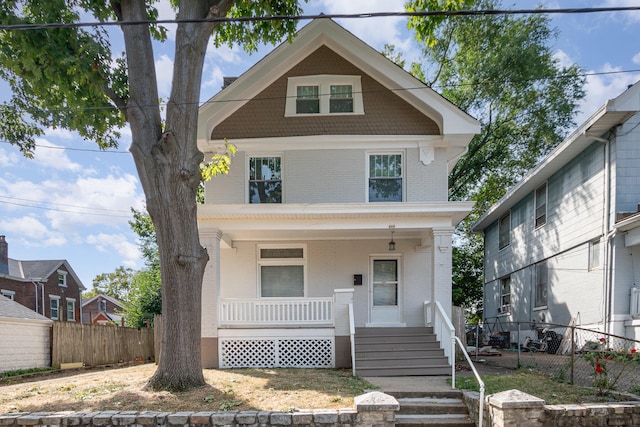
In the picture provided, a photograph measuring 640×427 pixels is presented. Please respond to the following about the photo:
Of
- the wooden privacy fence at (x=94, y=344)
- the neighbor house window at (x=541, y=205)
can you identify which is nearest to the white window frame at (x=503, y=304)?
the neighbor house window at (x=541, y=205)

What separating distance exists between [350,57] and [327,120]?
1.81m

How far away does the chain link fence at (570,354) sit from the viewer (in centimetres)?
632

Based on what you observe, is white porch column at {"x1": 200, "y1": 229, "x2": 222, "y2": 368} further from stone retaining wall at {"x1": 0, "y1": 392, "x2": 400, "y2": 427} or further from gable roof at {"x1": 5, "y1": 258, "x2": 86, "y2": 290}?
gable roof at {"x1": 5, "y1": 258, "x2": 86, "y2": 290}

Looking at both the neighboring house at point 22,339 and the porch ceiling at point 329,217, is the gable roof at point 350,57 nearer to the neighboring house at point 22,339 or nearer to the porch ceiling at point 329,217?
the porch ceiling at point 329,217

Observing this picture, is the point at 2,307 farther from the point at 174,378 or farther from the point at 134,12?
the point at 134,12

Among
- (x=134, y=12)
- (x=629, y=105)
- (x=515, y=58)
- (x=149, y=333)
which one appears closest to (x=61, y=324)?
(x=149, y=333)

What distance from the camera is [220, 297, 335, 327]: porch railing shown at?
9.34 meters

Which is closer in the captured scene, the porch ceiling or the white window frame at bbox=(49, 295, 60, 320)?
the porch ceiling

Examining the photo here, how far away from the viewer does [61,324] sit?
12398mm

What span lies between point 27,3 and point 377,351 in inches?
383

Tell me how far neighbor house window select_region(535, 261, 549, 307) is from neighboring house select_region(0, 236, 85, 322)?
26889 mm

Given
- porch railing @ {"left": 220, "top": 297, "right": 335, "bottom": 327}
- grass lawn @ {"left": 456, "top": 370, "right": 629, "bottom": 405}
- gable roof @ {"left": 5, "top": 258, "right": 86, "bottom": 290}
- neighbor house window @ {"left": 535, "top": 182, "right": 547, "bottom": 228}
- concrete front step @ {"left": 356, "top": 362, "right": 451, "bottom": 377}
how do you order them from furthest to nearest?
gable roof @ {"left": 5, "top": 258, "right": 86, "bottom": 290}, neighbor house window @ {"left": 535, "top": 182, "right": 547, "bottom": 228}, porch railing @ {"left": 220, "top": 297, "right": 335, "bottom": 327}, concrete front step @ {"left": 356, "top": 362, "right": 451, "bottom": 377}, grass lawn @ {"left": 456, "top": 370, "right": 629, "bottom": 405}

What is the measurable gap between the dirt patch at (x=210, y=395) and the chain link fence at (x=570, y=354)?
12.2 feet

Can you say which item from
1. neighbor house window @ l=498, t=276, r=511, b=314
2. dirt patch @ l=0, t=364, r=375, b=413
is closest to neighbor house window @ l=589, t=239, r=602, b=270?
neighbor house window @ l=498, t=276, r=511, b=314
